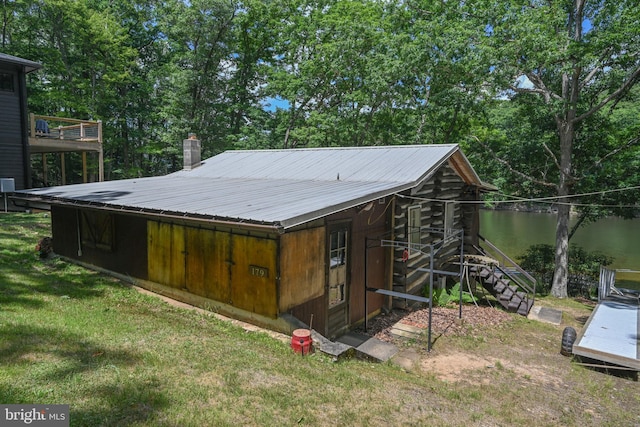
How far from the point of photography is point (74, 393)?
442cm

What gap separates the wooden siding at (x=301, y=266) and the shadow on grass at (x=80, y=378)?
2950 mm

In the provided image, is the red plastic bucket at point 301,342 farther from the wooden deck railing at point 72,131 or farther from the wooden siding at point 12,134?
the wooden deck railing at point 72,131

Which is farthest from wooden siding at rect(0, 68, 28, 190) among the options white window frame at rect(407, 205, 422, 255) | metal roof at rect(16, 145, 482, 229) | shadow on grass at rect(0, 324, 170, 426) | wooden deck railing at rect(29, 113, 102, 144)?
white window frame at rect(407, 205, 422, 255)

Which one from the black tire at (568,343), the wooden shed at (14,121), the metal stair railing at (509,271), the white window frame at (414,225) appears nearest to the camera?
the black tire at (568,343)

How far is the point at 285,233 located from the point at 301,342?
81.5 inches

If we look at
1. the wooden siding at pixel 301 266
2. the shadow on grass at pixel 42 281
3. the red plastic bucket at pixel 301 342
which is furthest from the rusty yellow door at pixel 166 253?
the red plastic bucket at pixel 301 342

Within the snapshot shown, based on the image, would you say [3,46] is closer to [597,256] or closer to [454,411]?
[454,411]

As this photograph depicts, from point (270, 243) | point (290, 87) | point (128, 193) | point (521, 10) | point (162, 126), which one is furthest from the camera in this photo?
point (162, 126)

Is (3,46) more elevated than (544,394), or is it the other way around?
(3,46)

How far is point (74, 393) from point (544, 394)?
742 cm

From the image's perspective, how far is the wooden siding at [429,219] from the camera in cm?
1145

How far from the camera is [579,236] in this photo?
116 ft

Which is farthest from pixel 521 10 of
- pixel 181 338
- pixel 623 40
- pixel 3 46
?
pixel 3 46

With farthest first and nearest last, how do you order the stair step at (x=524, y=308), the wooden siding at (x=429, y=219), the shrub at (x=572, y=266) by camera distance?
the shrub at (x=572, y=266)
the stair step at (x=524, y=308)
the wooden siding at (x=429, y=219)
